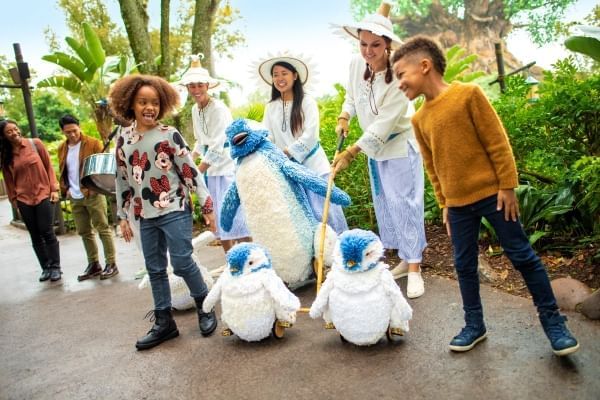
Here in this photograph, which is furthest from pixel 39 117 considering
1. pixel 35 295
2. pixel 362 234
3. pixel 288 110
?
pixel 362 234

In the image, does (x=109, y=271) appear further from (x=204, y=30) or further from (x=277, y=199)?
(x=204, y=30)

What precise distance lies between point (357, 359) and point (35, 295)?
379 centimetres

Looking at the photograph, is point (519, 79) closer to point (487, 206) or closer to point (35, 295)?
point (487, 206)

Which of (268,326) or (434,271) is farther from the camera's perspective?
(434,271)

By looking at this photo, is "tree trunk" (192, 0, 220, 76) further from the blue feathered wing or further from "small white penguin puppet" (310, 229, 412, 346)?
"small white penguin puppet" (310, 229, 412, 346)

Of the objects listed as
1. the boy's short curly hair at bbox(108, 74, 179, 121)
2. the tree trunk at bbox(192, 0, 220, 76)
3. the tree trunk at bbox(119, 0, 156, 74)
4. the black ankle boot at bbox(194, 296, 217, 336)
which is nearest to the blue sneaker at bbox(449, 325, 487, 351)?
the black ankle boot at bbox(194, 296, 217, 336)

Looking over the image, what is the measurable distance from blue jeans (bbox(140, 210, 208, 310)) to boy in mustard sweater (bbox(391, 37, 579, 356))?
154 centimetres

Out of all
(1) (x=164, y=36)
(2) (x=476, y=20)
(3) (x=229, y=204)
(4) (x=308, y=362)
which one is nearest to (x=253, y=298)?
(4) (x=308, y=362)

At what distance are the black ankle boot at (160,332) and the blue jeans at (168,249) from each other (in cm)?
5

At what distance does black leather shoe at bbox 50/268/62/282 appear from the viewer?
205 inches

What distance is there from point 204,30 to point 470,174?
24.8 ft

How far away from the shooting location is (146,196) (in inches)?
114

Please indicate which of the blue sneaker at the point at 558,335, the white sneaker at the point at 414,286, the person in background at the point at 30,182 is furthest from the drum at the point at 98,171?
the blue sneaker at the point at 558,335

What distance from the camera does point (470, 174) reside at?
87.8 inches
